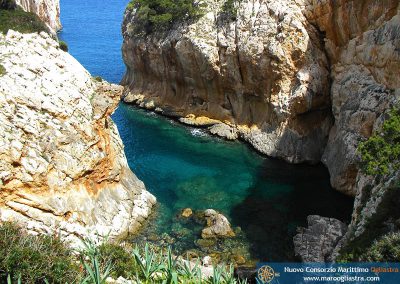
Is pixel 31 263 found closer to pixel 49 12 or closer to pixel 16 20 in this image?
pixel 16 20

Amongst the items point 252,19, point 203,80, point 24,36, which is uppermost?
point 252,19

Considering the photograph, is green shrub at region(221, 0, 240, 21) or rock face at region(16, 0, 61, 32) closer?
green shrub at region(221, 0, 240, 21)

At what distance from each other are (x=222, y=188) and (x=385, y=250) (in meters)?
17.6

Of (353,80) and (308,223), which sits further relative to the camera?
(353,80)

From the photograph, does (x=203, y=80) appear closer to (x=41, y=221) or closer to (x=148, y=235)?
(x=148, y=235)

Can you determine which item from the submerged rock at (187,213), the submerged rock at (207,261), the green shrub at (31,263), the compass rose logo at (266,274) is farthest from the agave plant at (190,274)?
the submerged rock at (187,213)

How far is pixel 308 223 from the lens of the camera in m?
27.7

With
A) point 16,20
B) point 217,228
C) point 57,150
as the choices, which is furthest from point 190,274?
point 16,20

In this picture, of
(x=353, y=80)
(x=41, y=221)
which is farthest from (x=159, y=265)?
(x=353, y=80)

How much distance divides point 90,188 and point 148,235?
5024mm

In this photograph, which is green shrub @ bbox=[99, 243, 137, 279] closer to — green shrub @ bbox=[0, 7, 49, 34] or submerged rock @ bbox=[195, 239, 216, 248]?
submerged rock @ bbox=[195, 239, 216, 248]

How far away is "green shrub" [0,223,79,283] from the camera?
12227 mm

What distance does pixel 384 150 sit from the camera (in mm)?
20188

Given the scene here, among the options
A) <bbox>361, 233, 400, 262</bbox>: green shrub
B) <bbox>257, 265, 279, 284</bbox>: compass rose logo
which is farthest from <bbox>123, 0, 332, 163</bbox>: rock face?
<bbox>361, 233, 400, 262</bbox>: green shrub
